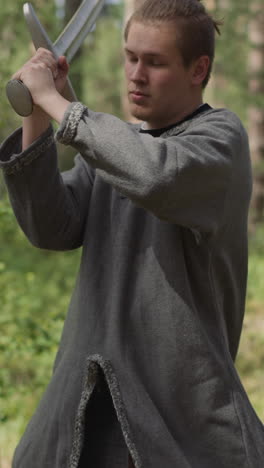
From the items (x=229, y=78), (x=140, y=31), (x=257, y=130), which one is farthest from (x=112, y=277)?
(x=257, y=130)

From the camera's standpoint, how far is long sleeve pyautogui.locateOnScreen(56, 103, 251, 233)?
1.88 meters

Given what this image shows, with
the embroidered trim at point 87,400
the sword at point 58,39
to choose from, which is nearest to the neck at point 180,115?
the sword at point 58,39

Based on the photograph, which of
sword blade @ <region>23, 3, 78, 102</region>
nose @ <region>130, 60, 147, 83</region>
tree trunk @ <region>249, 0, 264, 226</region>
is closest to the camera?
sword blade @ <region>23, 3, 78, 102</region>

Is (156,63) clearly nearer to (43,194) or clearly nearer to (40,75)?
(40,75)

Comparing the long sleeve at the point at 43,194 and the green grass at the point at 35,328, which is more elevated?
the green grass at the point at 35,328

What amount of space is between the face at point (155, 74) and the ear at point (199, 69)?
0.7 inches

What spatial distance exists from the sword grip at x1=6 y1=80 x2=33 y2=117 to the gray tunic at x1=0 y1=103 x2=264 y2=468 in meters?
0.18

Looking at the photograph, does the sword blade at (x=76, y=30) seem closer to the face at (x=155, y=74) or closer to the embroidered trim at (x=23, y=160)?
the face at (x=155, y=74)

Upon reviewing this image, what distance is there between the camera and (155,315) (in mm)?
2139

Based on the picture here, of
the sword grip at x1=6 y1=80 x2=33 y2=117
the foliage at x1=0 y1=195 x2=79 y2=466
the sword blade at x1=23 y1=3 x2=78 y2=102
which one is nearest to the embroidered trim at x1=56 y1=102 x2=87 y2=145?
the sword grip at x1=6 y1=80 x2=33 y2=117

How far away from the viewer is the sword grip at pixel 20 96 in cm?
196

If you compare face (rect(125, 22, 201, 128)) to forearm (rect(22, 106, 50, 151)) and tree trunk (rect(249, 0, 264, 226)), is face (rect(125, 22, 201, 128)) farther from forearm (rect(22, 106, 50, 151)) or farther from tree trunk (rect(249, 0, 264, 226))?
tree trunk (rect(249, 0, 264, 226))

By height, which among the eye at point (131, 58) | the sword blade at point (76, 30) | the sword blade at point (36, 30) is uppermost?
the sword blade at point (76, 30)

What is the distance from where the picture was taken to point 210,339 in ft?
7.17
